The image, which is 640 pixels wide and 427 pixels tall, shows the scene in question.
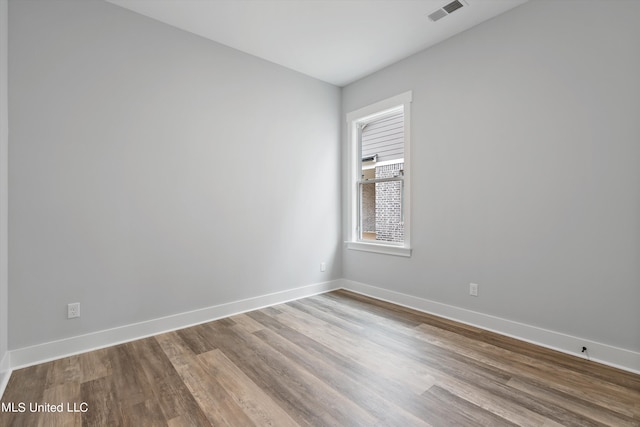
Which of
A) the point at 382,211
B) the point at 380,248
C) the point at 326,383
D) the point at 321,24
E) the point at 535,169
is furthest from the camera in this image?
the point at 382,211

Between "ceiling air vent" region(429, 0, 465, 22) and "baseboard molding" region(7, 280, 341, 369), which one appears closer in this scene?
"baseboard molding" region(7, 280, 341, 369)

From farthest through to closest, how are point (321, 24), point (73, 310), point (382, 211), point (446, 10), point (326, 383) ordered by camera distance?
point (382, 211) < point (321, 24) < point (446, 10) < point (73, 310) < point (326, 383)

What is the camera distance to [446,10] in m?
2.68

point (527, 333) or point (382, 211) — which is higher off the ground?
point (382, 211)

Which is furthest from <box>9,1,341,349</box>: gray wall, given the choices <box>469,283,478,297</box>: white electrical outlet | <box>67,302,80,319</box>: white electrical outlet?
<box>469,283,478,297</box>: white electrical outlet

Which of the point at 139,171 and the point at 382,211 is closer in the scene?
the point at 139,171

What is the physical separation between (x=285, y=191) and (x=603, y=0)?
3209mm

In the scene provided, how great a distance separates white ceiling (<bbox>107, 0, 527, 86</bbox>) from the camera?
103 inches

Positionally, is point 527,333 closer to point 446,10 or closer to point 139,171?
point 446,10

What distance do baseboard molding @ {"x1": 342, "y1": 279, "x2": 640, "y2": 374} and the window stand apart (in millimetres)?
574

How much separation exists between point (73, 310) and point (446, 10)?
4008 mm

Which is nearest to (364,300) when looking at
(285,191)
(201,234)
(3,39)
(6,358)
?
(285,191)

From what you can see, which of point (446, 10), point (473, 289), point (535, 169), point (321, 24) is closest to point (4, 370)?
point (321, 24)

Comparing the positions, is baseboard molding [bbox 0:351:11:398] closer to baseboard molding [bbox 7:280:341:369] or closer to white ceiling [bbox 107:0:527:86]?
baseboard molding [bbox 7:280:341:369]
